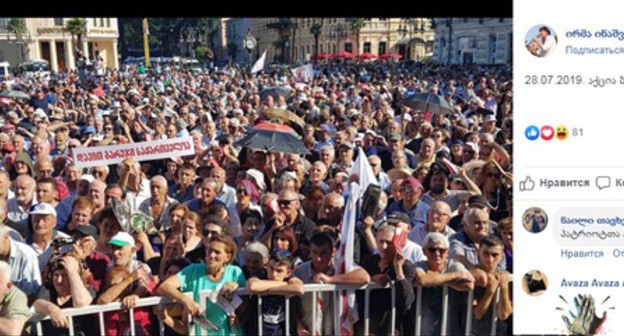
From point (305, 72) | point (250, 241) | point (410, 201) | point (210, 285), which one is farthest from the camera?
point (305, 72)

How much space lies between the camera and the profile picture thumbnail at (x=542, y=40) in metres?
1.98

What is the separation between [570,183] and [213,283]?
6.82 ft

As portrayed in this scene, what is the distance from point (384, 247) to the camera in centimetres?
372

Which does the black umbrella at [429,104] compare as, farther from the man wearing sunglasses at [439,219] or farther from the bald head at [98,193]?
the bald head at [98,193]

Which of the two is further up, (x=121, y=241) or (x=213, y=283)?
(x=121, y=241)

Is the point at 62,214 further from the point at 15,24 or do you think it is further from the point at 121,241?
the point at 15,24

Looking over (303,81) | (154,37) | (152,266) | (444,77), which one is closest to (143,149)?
(152,266)

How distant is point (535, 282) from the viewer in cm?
204

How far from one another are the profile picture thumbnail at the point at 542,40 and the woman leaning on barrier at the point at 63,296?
2.44m

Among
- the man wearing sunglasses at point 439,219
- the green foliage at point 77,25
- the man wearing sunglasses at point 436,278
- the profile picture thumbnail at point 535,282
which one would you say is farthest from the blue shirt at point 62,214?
the profile picture thumbnail at point 535,282

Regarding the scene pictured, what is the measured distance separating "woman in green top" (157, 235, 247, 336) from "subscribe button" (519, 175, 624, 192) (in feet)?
6.11

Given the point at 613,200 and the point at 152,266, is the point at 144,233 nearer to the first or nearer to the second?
the point at 152,266

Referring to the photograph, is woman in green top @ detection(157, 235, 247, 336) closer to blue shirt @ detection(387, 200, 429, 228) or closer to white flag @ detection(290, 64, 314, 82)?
blue shirt @ detection(387, 200, 429, 228)

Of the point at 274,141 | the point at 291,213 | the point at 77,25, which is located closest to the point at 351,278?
the point at 291,213
